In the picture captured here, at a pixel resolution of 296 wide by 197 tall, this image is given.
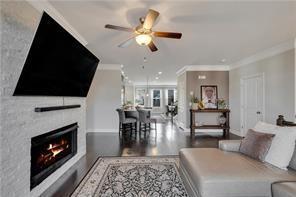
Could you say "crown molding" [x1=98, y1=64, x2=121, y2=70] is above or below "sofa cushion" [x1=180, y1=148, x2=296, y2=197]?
above

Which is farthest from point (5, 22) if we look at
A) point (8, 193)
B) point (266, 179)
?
point (266, 179)

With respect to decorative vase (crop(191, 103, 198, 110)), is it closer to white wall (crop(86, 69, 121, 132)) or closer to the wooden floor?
the wooden floor

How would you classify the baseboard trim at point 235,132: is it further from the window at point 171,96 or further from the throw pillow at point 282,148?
the window at point 171,96

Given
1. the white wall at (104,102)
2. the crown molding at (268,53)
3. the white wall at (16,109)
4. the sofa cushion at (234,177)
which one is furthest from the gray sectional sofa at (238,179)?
the white wall at (104,102)

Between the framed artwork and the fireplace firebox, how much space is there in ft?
16.4

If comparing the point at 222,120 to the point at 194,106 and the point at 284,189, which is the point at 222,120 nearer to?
the point at 194,106

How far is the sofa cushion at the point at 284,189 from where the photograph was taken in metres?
1.51

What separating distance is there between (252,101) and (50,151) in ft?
18.3

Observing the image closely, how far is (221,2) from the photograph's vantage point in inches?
97.3

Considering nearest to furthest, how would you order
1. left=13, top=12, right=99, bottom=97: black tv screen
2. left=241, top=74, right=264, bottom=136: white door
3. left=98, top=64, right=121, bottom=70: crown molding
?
1. left=13, top=12, right=99, bottom=97: black tv screen
2. left=241, top=74, right=264, bottom=136: white door
3. left=98, top=64, right=121, bottom=70: crown molding

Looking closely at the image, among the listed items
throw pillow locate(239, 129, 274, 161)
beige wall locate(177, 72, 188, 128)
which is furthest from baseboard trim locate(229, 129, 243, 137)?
throw pillow locate(239, 129, 274, 161)

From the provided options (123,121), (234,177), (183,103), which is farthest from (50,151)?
(183,103)

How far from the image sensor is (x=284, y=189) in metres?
1.59

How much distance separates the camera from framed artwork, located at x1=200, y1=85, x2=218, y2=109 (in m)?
7.12
